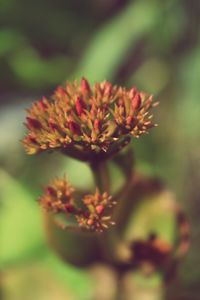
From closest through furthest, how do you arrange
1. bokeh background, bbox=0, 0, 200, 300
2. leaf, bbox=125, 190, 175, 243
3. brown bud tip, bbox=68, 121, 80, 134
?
brown bud tip, bbox=68, 121, 80, 134 → leaf, bbox=125, 190, 175, 243 → bokeh background, bbox=0, 0, 200, 300

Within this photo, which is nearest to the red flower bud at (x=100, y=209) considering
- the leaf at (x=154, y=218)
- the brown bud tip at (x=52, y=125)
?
the brown bud tip at (x=52, y=125)

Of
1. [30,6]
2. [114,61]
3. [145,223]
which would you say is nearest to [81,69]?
[114,61]

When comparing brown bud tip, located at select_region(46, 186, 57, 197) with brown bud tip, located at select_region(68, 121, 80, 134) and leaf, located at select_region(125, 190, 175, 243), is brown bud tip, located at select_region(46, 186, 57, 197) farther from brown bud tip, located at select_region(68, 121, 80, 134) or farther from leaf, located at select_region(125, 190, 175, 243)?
leaf, located at select_region(125, 190, 175, 243)

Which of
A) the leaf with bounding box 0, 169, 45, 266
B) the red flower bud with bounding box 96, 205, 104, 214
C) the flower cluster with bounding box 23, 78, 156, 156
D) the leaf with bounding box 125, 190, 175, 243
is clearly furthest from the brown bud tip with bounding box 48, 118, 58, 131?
the leaf with bounding box 0, 169, 45, 266

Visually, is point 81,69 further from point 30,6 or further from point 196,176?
point 196,176

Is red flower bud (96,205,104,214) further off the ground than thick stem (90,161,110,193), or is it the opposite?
thick stem (90,161,110,193)

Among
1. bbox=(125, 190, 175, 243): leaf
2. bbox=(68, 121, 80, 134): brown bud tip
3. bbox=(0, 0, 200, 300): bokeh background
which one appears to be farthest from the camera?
bbox=(0, 0, 200, 300): bokeh background

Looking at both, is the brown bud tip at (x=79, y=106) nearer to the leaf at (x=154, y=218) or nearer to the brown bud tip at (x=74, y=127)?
the brown bud tip at (x=74, y=127)

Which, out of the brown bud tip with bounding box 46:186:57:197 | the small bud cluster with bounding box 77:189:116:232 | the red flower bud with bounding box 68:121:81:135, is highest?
the red flower bud with bounding box 68:121:81:135
